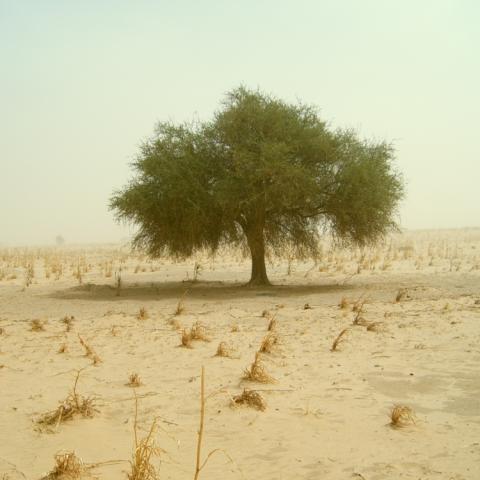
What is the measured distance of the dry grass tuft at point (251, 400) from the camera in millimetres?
6121

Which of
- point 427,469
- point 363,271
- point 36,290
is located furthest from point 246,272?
point 427,469

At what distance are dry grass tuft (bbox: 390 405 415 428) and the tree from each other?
11.7 metres

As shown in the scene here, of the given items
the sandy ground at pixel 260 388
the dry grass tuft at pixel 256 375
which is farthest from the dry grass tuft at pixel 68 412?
the dry grass tuft at pixel 256 375

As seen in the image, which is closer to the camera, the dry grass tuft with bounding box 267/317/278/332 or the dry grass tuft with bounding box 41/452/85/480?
the dry grass tuft with bounding box 41/452/85/480

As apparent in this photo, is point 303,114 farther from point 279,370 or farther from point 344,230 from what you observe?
point 279,370

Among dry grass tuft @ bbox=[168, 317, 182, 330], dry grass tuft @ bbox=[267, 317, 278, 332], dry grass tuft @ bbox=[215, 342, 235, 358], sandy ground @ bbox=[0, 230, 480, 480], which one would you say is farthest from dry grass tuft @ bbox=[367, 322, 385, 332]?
Result: dry grass tuft @ bbox=[168, 317, 182, 330]

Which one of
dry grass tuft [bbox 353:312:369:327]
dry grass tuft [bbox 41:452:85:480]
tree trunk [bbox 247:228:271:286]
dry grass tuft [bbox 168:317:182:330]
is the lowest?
dry grass tuft [bbox 41:452:85:480]

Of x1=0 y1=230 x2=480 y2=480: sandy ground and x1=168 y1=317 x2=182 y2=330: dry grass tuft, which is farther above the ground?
x1=168 y1=317 x2=182 y2=330: dry grass tuft

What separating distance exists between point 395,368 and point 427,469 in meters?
3.32

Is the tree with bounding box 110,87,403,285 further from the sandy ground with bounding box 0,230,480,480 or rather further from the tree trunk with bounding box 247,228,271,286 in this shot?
the sandy ground with bounding box 0,230,480,480

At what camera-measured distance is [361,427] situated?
18.3 ft

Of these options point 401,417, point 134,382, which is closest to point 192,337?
point 134,382

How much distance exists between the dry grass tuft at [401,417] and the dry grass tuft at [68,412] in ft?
10.1

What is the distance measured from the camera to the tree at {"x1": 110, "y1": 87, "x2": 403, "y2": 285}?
685 inches
